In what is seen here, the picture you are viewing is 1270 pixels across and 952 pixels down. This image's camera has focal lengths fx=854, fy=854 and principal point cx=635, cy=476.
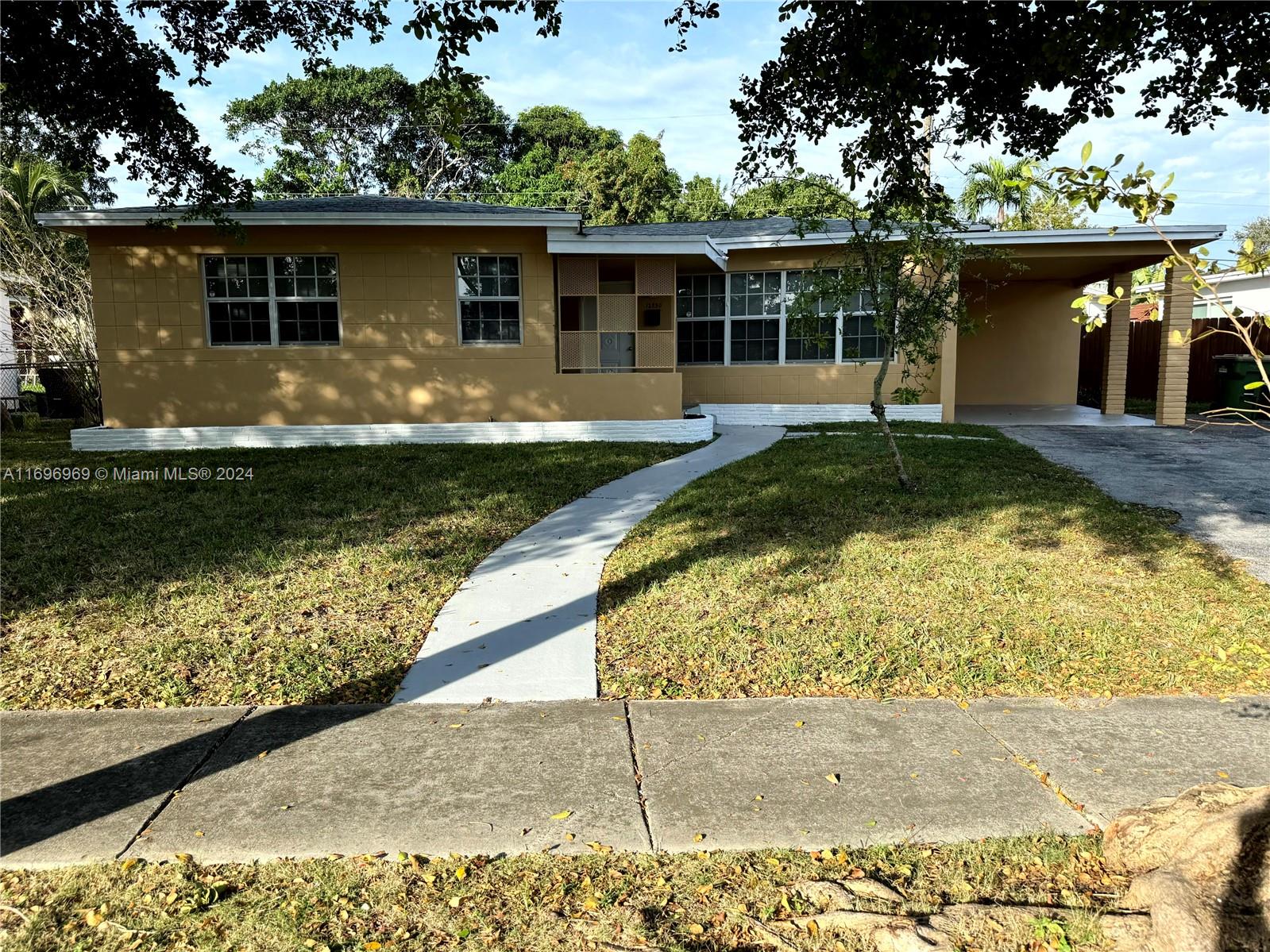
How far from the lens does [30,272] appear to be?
19.4m

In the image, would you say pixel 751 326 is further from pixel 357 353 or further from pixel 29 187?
pixel 29 187

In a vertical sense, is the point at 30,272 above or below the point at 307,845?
above

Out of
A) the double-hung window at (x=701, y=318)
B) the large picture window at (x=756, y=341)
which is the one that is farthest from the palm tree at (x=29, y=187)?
the large picture window at (x=756, y=341)

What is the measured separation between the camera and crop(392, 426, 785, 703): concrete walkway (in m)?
4.52

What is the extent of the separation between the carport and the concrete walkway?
361 inches

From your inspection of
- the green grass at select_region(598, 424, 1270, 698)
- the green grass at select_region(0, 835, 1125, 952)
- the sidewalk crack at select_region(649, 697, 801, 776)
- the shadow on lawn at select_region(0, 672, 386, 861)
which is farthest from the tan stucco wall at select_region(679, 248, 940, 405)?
the green grass at select_region(0, 835, 1125, 952)

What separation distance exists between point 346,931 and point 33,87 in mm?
10954

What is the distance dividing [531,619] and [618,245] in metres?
8.60

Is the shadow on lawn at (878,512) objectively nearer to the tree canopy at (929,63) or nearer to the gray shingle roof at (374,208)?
the tree canopy at (929,63)

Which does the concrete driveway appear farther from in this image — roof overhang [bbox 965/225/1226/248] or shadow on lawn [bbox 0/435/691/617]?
shadow on lawn [bbox 0/435/691/617]

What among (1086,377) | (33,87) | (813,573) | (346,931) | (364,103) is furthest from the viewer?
(364,103)

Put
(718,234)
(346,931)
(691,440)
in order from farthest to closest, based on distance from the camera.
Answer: (718,234), (691,440), (346,931)

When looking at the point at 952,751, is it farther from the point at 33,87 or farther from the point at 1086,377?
the point at 1086,377

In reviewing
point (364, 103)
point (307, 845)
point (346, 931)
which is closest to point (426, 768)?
point (307, 845)
